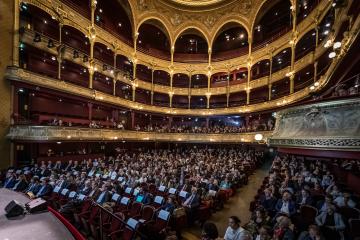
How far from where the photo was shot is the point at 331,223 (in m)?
4.97

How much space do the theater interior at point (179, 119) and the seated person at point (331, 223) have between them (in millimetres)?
24

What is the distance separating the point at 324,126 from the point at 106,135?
55.5 ft

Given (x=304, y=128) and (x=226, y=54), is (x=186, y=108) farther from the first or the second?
(x=304, y=128)

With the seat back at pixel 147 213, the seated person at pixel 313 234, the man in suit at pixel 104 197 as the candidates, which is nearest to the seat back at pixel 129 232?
the seat back at pixel 147 213

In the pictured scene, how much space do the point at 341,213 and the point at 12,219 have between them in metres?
8.48

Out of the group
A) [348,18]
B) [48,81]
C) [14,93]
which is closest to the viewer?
[348,18]

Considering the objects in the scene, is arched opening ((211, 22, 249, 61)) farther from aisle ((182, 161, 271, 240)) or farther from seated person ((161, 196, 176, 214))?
seated person ((161, 196, 176, 214))

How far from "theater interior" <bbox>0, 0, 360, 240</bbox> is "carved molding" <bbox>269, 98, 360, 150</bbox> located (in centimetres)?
3

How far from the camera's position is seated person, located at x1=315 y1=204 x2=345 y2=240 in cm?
467

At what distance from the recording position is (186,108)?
27.8 meters

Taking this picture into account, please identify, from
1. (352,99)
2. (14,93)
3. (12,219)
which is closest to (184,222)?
(12,219)

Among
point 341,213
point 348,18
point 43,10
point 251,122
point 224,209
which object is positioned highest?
point 43,10

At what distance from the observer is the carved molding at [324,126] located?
3731 mm

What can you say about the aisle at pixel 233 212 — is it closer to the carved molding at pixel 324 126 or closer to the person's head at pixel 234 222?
the person's head at pixel 234 222
